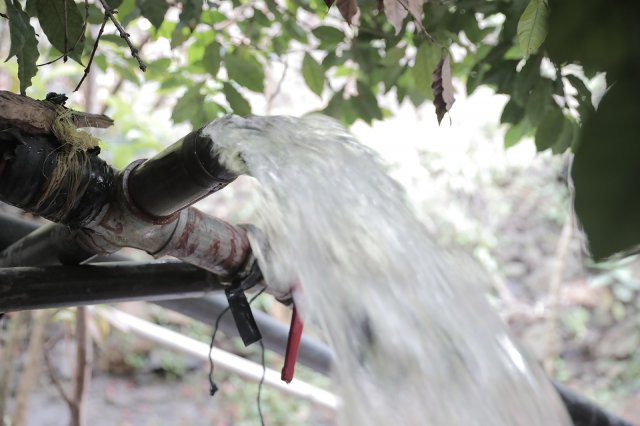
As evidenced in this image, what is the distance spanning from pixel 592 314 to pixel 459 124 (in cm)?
163

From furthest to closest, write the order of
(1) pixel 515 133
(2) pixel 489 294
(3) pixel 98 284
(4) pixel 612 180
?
1. (2) pixel 489 294
2. (1) pixel 515 133
3. (3) pixel 98 284
4. (4) pixel 612 180

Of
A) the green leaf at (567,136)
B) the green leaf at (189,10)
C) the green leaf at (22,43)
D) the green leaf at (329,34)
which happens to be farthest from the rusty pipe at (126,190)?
the green leaf at (567,136)

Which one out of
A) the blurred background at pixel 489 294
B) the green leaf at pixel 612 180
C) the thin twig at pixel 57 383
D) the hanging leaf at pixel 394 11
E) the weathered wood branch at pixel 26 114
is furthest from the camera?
the blurred background at pixel 489 294

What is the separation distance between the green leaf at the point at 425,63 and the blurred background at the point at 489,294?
8.88 ft

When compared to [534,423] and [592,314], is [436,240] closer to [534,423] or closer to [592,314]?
[534,423]

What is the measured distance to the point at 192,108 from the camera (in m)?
1.44

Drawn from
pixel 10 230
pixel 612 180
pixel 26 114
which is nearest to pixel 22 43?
pixel 26 114

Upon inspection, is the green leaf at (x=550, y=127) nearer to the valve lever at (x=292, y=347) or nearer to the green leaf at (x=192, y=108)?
the valve lever at (x=292, y=347)

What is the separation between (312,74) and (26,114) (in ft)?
2.45

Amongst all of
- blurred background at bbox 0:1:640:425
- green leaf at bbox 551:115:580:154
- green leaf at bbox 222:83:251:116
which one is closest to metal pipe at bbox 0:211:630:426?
green leaf at bbox 222:83:251:116

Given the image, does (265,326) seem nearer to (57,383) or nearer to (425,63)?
(425,63)

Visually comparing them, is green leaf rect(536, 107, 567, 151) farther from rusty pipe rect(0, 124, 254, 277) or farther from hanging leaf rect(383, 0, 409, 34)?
rusty pipe rect(0, 124, 254, 277)

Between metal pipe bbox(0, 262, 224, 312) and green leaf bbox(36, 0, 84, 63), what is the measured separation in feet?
0.96

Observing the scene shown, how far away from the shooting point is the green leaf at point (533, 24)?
83cm
